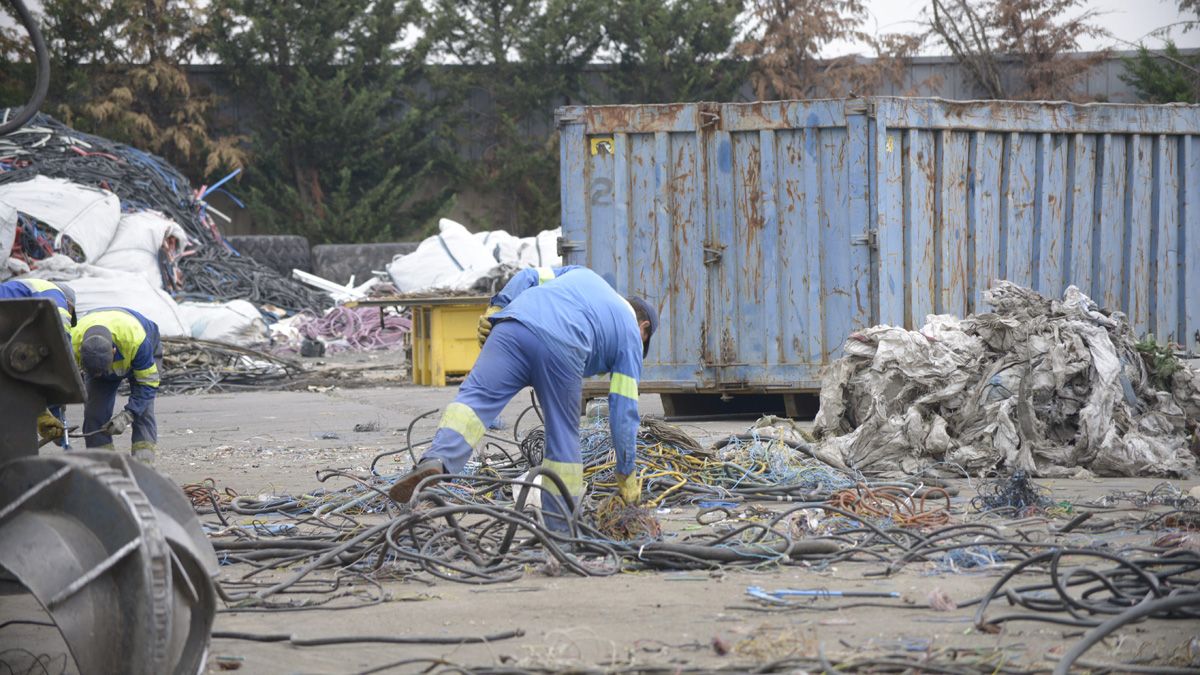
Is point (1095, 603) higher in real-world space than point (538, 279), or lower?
lower

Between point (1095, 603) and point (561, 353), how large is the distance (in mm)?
2608

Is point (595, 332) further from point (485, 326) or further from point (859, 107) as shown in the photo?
point (859, 107)

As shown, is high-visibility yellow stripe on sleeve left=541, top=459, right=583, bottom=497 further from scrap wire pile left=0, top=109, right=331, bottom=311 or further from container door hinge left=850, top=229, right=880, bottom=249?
scrap wire pile left=0, top=109, right=331, bottom=311

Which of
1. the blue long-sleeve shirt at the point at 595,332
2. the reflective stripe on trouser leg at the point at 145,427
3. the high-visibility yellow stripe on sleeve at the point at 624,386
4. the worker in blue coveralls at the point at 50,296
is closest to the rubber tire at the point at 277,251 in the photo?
the worker in blue coveralls at the point at 50,296

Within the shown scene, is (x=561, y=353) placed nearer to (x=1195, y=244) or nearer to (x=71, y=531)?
(x=71, y=531)

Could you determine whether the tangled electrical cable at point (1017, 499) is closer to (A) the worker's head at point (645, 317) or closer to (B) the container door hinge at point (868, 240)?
(A) the worker's head at point (645, 317)

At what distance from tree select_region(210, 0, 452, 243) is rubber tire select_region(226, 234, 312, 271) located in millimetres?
2590

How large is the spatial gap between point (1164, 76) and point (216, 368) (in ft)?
54.7

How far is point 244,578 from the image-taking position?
5.23 meters

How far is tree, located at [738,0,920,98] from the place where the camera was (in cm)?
2514

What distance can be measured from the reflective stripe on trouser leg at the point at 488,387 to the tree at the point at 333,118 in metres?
20.1

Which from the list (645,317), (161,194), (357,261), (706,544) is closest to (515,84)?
(357,261)

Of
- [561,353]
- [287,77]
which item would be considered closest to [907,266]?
[561,353]

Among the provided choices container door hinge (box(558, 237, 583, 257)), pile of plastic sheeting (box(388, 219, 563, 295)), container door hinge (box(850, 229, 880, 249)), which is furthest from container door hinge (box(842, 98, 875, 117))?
pile of plastic sheeting (box(388, 219, 563, 295))
